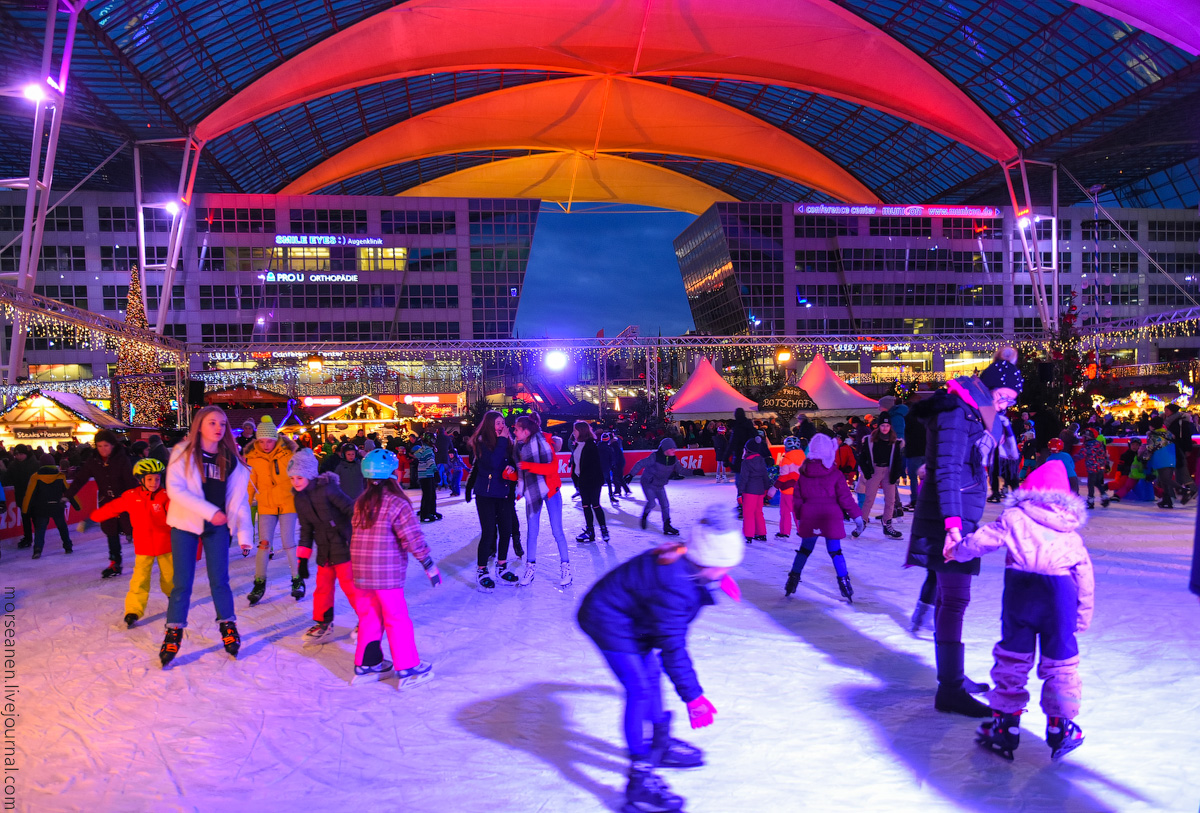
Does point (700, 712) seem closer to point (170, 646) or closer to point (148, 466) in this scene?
point (170, 646)

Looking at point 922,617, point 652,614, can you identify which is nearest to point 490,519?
point 922,617

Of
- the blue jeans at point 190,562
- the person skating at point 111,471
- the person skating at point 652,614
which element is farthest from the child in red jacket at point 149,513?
the person skating at point 652,614

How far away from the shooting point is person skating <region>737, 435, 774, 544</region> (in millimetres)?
8395

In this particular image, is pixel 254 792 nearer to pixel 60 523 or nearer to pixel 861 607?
pixel 861 607

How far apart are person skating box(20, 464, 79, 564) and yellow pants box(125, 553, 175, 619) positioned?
14.9 feet

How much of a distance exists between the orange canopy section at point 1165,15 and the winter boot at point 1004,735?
19880mm

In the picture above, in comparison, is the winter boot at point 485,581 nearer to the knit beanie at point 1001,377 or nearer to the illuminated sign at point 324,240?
the knit beanie at point 1001,377

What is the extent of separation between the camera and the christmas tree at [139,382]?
21625mm

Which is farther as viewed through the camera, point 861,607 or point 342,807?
point 861,607

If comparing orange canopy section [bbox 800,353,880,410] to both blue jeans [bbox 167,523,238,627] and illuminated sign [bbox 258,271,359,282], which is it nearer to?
blue jeans [bbox 167,523,238,627]

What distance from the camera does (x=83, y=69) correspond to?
2450 centimetres

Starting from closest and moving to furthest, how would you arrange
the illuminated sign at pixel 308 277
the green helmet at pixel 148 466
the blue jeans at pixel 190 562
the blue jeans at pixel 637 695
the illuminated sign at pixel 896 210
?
the blue jeans at pixel 637 695 < the blue jeans at pixel 190 562 < the green helmet at pixel 148 466 < the illuminated sign at pixel 308 277 < the illuminated sign at pixel 896 210

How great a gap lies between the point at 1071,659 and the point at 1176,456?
9.97m

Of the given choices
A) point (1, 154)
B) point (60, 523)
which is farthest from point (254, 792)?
point (1, 154)
